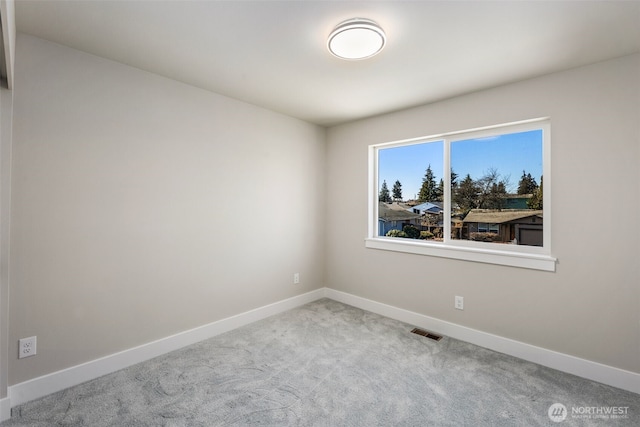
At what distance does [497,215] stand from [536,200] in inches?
13.3

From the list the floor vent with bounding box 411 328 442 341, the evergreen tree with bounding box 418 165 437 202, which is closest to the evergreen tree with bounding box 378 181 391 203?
the evergreen tree with bounding box 418 165 437 202

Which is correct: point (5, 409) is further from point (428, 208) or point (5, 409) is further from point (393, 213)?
point (428, 208)

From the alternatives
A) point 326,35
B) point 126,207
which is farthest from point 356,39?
point 126,207

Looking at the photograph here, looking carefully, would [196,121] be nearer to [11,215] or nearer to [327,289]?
[11,215]

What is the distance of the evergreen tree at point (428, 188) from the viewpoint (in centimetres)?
331

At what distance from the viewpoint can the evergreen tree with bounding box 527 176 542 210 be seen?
8.45 ft

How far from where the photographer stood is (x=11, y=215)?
1.88 meters

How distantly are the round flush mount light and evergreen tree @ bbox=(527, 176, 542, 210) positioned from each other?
1879 mm

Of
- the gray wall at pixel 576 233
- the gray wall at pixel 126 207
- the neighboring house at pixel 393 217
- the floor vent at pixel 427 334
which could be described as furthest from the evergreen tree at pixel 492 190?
the gray wall at pixel 126 207

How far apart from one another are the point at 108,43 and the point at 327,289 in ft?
11.4

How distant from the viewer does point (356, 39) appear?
1849mm

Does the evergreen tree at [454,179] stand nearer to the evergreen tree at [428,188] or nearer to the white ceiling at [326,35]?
the evergreen tree at [428,188]

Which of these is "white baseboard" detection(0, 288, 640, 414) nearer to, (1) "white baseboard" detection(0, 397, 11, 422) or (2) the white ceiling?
(1) "white baseboard" detection(0, 397, 11, 422)

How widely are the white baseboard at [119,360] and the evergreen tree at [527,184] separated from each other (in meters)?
2.87
